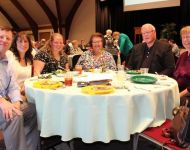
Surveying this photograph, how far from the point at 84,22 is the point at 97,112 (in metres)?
13.3

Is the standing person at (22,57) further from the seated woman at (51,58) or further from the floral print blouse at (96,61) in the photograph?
the floral print blouse at (96,61)

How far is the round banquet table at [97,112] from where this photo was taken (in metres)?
2.04

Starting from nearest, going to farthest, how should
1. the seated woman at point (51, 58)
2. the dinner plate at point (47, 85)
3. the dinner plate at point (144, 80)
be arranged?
the dinner plate at point (47, 85) < the dinner plate at point (144, 80) < the seated woman at point (51, 58)

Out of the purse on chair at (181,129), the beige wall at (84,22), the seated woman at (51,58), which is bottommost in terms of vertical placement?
the purse on chair at (181,129)

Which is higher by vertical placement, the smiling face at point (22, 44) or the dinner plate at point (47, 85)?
the smiling face at point (22, 44)

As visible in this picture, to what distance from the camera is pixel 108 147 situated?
282 centimetres

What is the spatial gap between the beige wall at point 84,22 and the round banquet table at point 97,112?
12.4m

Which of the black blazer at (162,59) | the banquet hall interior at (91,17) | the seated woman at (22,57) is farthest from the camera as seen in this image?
the banquet hall interior at (91,17)

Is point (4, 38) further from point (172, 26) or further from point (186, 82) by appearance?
point (172, 26)

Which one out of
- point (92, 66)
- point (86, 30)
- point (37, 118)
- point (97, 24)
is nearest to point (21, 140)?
point (37, 118)

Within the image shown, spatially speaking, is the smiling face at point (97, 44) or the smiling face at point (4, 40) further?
the smiling face at point (97, 44)

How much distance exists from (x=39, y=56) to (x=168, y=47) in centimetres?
185

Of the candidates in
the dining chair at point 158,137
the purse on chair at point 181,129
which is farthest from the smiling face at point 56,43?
the purse on chair at point 181,129

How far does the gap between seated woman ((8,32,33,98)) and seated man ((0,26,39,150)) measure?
0.66 m
